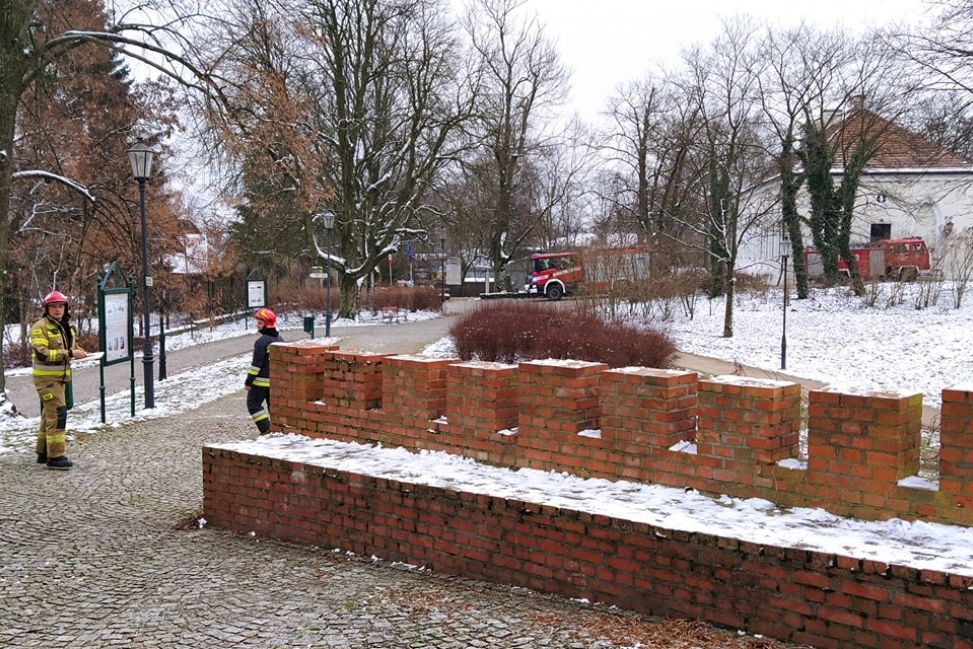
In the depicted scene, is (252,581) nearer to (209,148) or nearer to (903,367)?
(209,148)

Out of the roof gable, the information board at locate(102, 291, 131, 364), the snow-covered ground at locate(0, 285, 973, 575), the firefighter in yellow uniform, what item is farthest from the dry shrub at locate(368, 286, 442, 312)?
the firefighter in yellow uniform

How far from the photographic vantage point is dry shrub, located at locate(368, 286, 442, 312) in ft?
115

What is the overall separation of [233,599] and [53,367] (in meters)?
4.91

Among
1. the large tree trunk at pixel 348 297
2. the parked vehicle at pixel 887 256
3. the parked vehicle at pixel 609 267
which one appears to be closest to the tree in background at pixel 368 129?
the large tree trunk at pixel 348 297

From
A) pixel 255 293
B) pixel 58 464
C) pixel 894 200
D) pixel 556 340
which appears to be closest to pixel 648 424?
pixel 58 464

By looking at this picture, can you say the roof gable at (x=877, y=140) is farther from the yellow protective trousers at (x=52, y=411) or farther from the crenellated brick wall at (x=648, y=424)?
the yellow protective trousers at (x=52, y=411)

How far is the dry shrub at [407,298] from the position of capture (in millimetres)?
35188

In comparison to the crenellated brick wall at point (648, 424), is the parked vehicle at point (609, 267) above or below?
above

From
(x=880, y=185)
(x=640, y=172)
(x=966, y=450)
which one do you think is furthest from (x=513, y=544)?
(x=640, y=172)

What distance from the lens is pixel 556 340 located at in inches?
654

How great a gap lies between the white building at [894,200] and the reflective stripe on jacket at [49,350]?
28531mm

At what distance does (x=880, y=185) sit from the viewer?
37531 millimetres

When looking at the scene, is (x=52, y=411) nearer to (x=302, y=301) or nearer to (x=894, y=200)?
(x=302, y=301)

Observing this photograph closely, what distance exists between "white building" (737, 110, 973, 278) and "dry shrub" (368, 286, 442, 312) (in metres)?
13.5
